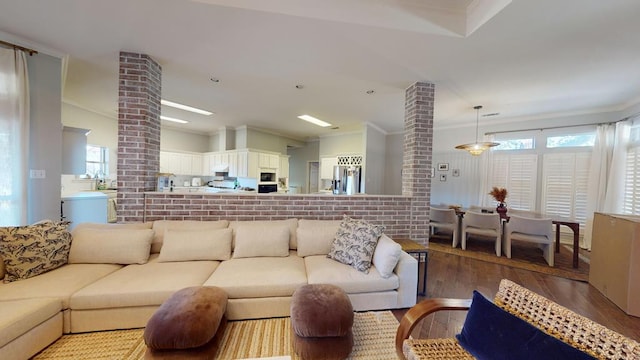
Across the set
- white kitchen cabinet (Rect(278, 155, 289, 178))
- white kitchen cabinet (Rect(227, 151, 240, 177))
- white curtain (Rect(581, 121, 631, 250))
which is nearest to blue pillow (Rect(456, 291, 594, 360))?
white curtain (Rect(581, 121, 631, 250))

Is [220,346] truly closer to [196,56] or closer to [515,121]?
[196,56]

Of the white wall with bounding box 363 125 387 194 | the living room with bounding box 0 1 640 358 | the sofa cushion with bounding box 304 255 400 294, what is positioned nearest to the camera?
the sofa cushion with bounding box 304 255 400 294

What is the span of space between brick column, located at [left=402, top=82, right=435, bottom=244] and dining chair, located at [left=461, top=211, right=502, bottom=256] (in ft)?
4.72

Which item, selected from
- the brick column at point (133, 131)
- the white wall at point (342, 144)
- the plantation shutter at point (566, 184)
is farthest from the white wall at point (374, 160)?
the brick column at point (133, 131)

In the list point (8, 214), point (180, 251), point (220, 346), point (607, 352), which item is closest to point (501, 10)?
point (607, 352)

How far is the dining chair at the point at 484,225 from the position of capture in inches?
161

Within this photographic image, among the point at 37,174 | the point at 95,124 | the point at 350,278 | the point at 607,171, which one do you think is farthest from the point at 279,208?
the point at 607,171

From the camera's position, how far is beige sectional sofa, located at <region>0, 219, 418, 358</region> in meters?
1.85

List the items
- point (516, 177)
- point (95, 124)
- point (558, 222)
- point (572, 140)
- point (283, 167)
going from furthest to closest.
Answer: point (283, 167), point (95, 124), point (516, 177), point (572, 140), point (558, 222)

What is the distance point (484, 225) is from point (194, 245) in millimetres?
4712

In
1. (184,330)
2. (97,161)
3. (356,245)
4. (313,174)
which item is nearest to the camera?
(184,330)

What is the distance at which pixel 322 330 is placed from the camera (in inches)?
62.5

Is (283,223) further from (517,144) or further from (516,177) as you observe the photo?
(517,144)

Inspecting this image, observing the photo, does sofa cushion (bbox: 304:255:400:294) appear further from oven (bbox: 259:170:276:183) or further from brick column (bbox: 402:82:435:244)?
oven (bbox: 259:170:276:183)
